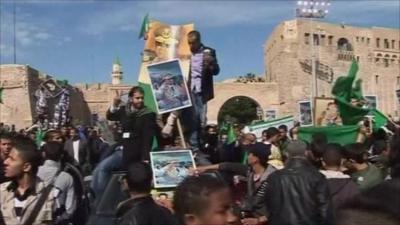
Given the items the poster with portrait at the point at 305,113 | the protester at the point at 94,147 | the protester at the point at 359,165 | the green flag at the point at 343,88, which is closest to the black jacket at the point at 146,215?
the protester at the point at 359,165

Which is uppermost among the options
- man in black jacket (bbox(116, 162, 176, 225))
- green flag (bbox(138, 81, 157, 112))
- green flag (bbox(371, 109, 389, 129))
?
green flag (bbox(138, 81, 157, 112))

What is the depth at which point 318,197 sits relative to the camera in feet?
17.4

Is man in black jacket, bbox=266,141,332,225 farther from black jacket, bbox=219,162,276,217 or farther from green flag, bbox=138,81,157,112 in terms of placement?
green flag, bbox=138,81,157,112

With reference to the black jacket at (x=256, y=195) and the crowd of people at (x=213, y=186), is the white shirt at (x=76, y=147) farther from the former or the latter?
the black jacket at (x=256, y=195)

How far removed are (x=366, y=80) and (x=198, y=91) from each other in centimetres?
6732

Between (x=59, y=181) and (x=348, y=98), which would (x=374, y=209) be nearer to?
(x=59, y=181)

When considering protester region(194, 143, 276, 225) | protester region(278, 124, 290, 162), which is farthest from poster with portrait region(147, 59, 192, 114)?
protester region(278, 124, 290, 162)

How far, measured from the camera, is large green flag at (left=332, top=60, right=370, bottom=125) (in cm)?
1256

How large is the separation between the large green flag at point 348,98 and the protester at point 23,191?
8718 millimetres

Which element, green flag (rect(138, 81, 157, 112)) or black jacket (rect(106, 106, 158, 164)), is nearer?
black jacket (rect(106, 106, 158, 164))

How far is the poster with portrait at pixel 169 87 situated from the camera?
288 inches

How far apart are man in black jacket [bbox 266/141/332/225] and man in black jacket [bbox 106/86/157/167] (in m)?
2.02

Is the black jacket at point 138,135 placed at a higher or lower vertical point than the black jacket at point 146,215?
higher

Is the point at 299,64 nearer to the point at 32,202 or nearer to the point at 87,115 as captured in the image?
the point at 87,115
